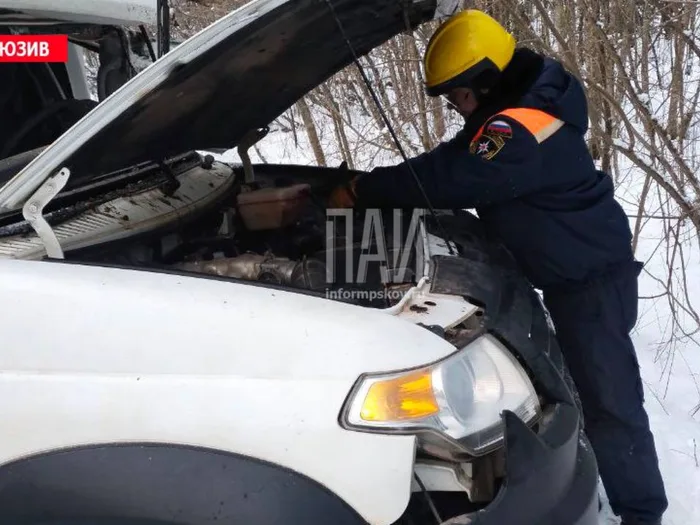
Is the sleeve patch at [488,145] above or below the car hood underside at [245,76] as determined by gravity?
below

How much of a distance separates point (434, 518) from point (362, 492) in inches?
7.6

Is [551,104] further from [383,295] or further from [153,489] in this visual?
[153,489]

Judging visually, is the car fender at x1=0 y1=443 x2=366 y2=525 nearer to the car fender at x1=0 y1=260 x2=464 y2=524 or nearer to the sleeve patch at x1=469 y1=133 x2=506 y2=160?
the car fender at x1=0 y1=260 x2=464 y2=524

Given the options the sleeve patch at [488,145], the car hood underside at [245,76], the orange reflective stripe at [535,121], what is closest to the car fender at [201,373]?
the car hood underside at [245,76]

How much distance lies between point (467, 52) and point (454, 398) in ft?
4.56

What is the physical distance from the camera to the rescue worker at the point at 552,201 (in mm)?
2393

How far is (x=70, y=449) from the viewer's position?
1.50m

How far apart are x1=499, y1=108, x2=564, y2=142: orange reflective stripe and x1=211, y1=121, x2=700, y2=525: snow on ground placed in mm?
1389

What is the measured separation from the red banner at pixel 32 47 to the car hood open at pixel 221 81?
888mm

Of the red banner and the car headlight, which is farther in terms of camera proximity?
the red banner

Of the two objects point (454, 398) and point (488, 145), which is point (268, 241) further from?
point (454, 398)

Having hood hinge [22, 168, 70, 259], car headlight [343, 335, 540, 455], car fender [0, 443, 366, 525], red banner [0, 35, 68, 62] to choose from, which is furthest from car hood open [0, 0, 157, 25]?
car headlight [343, 335, 540, 455]

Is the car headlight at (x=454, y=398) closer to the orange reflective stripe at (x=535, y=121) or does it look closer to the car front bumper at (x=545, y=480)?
the car front bumper at (x=545, y=480)

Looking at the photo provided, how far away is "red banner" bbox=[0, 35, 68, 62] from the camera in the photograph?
280 centimetres
